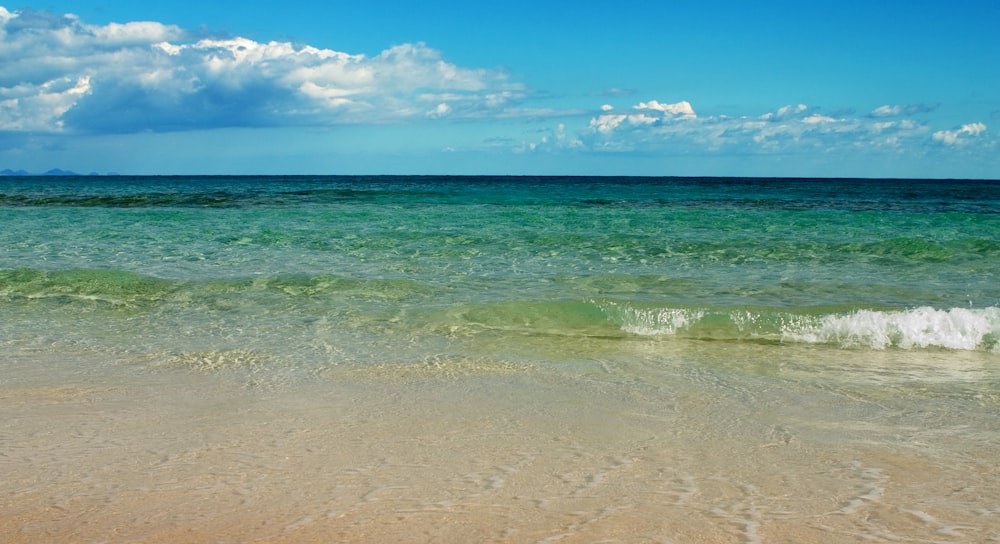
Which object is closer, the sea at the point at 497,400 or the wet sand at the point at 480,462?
the wet sand at the point at 480,462

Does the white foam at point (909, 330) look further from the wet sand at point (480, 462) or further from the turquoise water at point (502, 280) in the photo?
the wet sand at point (480, 462)

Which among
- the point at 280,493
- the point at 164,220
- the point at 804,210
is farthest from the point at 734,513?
the point at 804,210

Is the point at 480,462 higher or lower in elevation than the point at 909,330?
lower

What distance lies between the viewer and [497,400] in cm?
542

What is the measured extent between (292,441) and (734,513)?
2.42 metres

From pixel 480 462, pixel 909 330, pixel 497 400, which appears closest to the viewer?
pixel 480 462

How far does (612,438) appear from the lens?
459 centimetres

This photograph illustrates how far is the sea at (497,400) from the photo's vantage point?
3.47 meters

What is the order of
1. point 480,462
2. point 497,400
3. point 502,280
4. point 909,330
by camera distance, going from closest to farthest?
point 480,462 < point 497,400 < point 909,330 < point 502,280

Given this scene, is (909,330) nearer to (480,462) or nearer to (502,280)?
(502,280)

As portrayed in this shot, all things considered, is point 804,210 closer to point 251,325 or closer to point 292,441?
point 251,325

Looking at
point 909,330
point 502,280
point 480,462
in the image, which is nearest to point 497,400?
point 480,462

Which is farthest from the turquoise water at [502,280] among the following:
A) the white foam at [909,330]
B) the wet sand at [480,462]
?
the wet sand at [480,462]

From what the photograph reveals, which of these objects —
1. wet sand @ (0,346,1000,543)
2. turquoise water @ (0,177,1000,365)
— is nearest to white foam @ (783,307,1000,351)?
turquoise water @ (0,177,1000,365)
